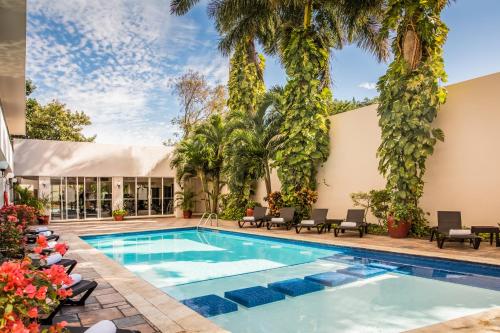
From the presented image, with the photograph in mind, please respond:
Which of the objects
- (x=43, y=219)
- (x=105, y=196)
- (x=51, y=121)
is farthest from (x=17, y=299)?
(x=51, y=121)

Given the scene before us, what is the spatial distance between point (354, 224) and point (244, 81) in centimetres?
1030

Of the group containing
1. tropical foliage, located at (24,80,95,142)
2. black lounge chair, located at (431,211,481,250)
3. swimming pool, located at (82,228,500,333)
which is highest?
tropical foliage, located at (24,80,95,142)

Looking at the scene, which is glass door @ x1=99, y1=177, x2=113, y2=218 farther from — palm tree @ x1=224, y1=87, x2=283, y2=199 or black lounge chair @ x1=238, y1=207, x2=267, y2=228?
black lounge chair @ x1=238, y1=207, x2=267, y2=228

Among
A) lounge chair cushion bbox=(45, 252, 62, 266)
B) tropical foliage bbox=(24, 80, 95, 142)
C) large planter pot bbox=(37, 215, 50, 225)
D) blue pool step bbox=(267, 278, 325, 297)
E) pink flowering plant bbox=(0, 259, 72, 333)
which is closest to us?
pink flowering plant bbox=(0, 259, 72, 333)

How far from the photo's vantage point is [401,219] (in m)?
10.8

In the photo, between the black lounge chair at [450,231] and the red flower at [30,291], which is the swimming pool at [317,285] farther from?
the red flower at [30,291]

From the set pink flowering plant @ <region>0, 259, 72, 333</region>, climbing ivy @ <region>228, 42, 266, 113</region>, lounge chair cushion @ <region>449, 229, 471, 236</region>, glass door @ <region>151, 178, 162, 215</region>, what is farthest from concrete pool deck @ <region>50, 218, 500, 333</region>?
glass door @ <region>151, 178, 162, 215</region>

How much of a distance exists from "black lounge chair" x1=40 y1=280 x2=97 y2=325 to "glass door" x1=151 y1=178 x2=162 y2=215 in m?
16.5

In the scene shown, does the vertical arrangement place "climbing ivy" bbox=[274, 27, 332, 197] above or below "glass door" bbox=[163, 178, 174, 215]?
above

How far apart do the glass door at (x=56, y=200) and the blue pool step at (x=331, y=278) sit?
51.9ft

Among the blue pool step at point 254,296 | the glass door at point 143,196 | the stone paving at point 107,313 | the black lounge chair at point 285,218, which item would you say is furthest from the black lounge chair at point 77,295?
the glass door at point 143,196

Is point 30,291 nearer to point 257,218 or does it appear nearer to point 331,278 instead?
point 331,278

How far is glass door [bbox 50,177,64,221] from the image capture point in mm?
18778

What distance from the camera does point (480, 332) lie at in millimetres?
4074
